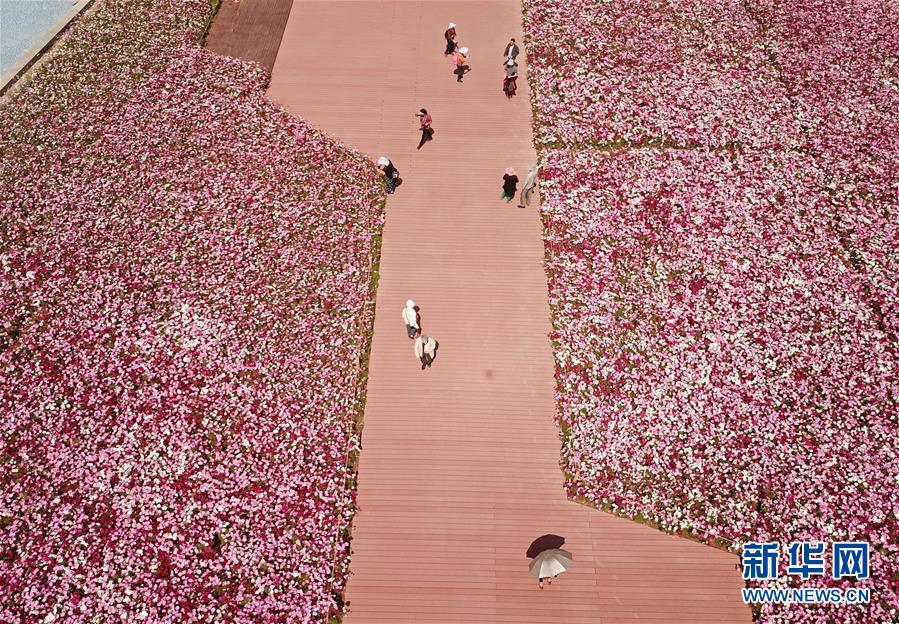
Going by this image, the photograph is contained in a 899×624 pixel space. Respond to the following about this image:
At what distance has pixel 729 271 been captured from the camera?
16438 millimetres

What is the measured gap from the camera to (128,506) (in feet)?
Result: 40.5

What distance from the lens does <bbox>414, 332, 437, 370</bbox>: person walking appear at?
14.0m

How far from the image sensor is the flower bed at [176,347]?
11680mm

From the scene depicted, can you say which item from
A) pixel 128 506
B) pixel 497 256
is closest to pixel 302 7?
pixel 497 256

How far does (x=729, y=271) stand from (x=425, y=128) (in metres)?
11.9

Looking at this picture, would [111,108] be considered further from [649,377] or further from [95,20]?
[649,377]

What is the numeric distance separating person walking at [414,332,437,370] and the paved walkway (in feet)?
1.01

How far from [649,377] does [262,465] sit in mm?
10631

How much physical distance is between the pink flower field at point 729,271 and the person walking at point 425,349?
12.2ft

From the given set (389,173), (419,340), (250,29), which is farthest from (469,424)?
(250,29)

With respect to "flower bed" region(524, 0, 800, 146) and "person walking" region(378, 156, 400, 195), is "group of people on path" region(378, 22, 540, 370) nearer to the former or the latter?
"person walking" region(378, 156, 400, 195)

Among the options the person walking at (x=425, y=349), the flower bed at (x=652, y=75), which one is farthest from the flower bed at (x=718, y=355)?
the person walking at (x=425, y=349)

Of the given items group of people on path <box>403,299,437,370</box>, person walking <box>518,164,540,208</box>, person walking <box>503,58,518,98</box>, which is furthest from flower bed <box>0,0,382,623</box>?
person walking <box>503,58,518,98</box>

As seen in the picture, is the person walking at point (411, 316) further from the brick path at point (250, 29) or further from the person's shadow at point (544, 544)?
the brick path at point (250, 29)
